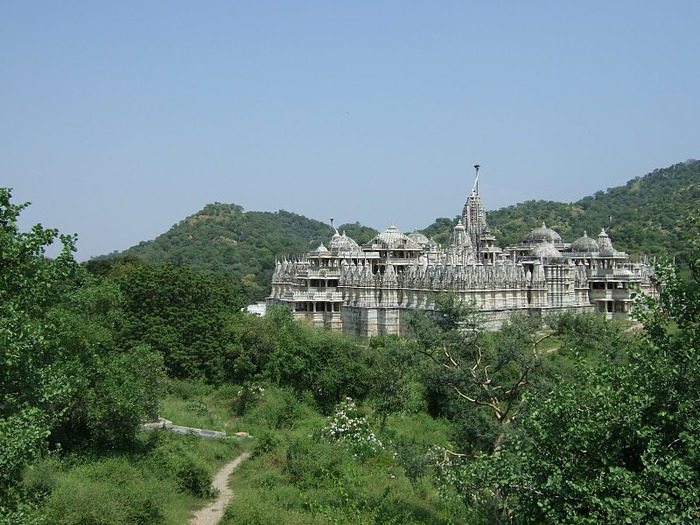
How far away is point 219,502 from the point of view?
25516mm

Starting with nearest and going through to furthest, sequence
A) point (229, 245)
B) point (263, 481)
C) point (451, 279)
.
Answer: point (263, 481), point (451, 279), point (229, 245)

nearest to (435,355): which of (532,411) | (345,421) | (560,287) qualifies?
(345,421)

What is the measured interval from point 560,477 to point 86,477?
16032 mm

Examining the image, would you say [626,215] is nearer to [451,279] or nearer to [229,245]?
[229,245]

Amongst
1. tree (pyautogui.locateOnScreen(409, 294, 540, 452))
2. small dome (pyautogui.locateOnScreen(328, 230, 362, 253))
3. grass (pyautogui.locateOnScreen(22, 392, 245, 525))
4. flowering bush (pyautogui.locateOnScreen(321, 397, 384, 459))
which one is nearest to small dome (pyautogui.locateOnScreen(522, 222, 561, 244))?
small dome (pyautogui.locateOnScreen(328, 230, 362, 253))

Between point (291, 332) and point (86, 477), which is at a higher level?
point (291, 332)

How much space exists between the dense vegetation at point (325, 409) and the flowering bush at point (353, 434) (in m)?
0.09

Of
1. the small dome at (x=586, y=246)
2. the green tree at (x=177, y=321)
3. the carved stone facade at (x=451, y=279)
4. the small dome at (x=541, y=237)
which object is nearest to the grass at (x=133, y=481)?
the green tree at (x=177, y=321)

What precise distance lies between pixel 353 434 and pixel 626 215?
97.3 meters

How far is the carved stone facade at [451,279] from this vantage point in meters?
49.8

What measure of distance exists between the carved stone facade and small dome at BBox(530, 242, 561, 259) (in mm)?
77

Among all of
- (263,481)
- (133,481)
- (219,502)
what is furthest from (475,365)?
(133,481)

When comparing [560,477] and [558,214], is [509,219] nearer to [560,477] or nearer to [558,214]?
[558,214]

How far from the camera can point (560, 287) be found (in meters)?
54.4
